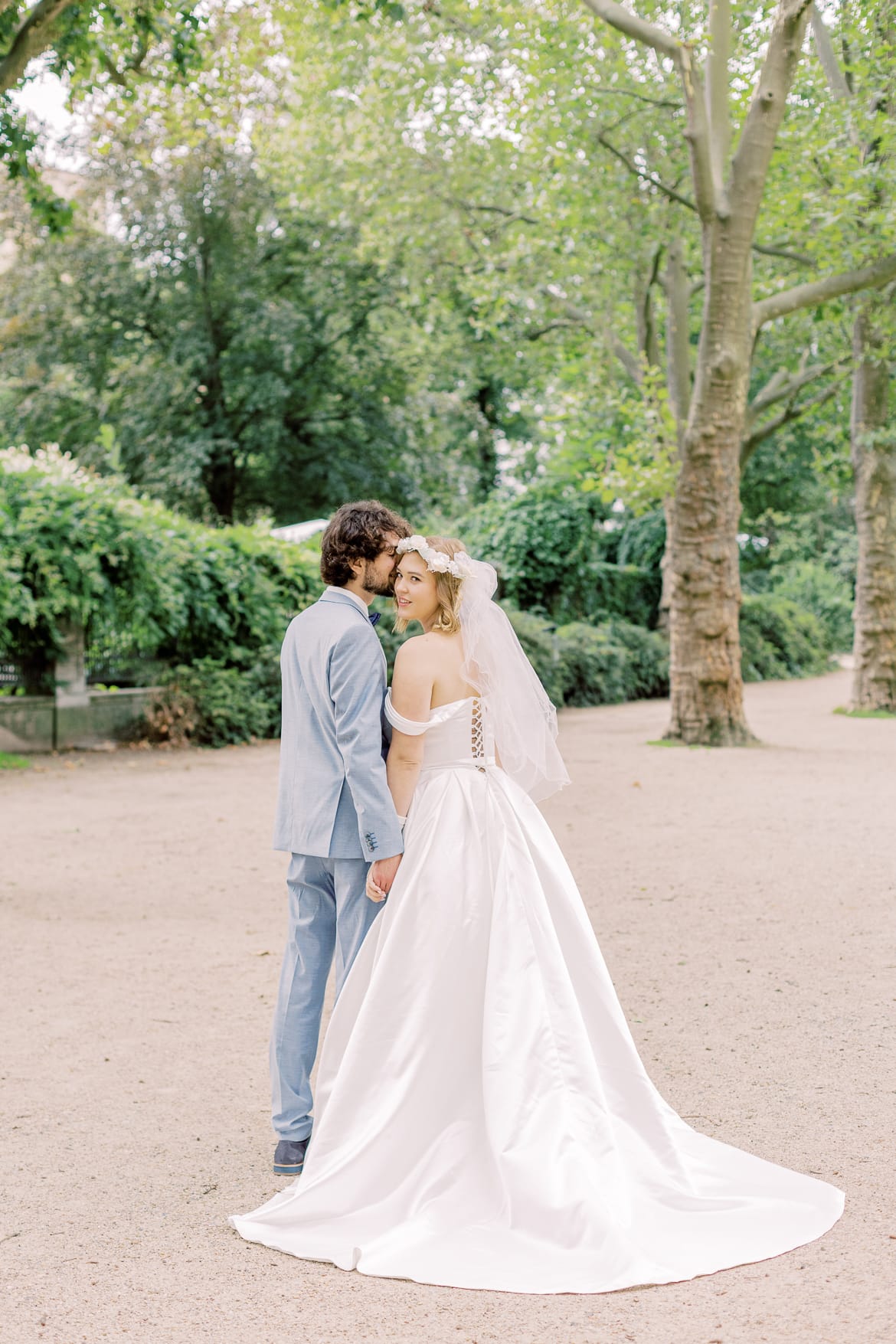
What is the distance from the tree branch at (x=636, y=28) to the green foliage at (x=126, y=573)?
7.47 meters

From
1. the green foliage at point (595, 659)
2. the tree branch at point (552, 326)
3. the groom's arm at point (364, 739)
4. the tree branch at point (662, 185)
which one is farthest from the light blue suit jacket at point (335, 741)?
the tree branch at point (552, 326)

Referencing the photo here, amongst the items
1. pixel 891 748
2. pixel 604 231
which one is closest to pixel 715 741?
pixel 891 748

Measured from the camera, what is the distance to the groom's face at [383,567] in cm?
369

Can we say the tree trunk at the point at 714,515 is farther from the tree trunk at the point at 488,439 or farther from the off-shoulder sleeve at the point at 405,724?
the tree trunk at the point at 488,439

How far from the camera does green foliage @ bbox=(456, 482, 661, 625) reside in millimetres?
26047

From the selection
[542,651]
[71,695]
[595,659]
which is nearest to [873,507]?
[542,651]

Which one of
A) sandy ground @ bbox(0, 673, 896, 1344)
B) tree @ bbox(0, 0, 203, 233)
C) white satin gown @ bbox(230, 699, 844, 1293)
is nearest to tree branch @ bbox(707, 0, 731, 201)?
tree @ bbox(0, 0, 203, 233)

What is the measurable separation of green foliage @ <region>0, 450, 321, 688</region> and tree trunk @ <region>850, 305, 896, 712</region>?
8.36 meters

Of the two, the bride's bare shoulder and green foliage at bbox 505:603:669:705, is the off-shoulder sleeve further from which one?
green foliage at bbox 505:603:669:705

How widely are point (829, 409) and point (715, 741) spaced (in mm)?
9175

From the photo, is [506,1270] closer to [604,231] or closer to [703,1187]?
[703,1187]

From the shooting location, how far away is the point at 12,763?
13797mm

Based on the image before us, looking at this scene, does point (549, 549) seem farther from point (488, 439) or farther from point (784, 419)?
point (488, 439)

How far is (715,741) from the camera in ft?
49.5
